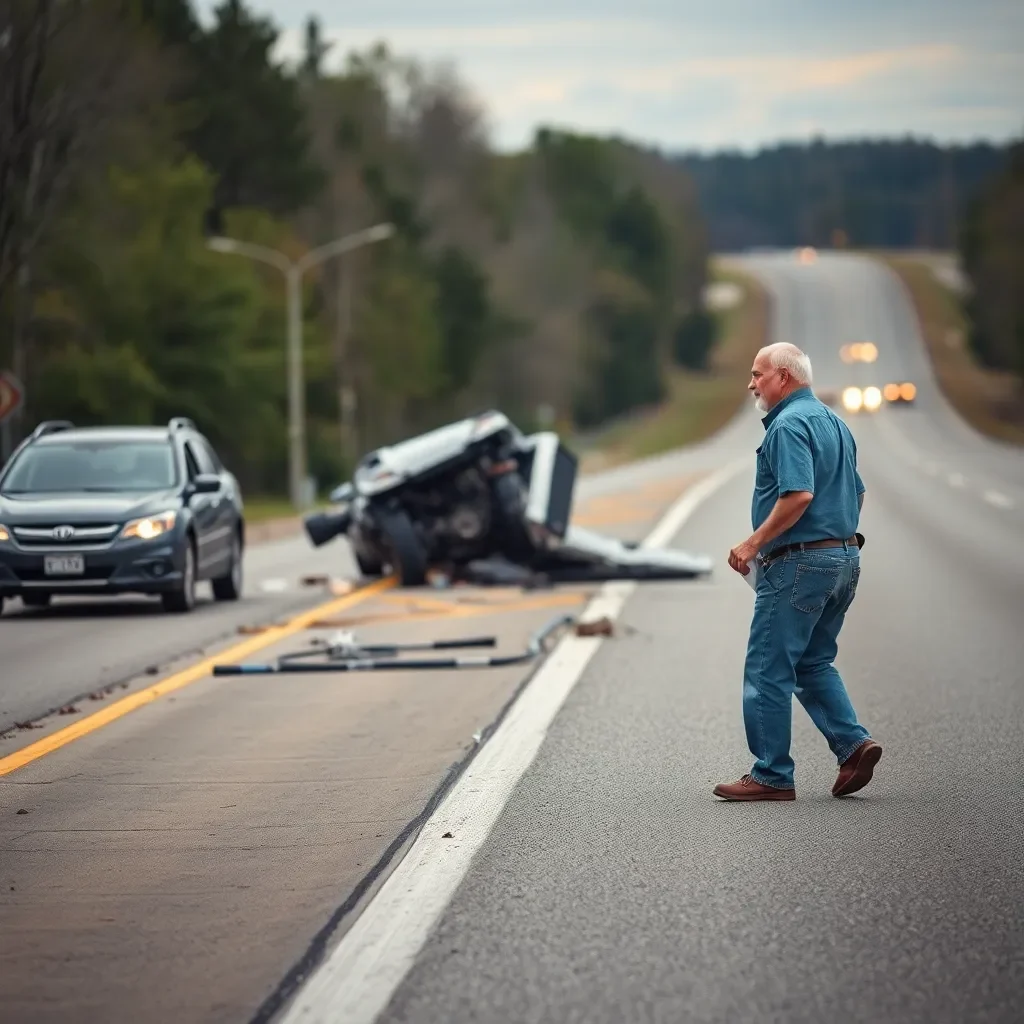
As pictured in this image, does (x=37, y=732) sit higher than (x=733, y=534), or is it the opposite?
(x=37, y=732)

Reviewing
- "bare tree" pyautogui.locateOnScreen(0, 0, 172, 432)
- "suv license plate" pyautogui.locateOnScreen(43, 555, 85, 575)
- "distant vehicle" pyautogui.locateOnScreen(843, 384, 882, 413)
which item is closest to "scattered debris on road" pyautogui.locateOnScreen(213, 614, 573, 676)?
"suv license plate" pyautogui.locateOnScreen(43, 555, 85, 575)

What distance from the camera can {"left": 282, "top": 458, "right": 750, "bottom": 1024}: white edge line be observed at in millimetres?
5785

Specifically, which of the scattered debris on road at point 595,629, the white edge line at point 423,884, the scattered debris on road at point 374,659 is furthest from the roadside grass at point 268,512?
the white edge line at point 423,884

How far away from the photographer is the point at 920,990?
19.0ft

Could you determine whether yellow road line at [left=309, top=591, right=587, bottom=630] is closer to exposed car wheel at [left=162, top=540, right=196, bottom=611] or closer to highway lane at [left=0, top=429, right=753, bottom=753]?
highway lane at [left=0, top=429, right=753, bottom=753]

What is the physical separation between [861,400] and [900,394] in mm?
1989

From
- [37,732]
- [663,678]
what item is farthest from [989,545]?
[37,732]

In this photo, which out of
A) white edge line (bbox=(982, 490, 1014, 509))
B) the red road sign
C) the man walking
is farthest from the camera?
white edge line (bbox=(982, 490, 1014, 509))

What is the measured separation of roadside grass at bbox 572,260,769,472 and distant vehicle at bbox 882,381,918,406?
8214mm

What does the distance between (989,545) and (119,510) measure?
12745 mm

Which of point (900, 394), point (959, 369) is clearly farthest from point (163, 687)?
point (959, 369)

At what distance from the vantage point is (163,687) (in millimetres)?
13195

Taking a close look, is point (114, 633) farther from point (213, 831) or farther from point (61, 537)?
point (213, 831)

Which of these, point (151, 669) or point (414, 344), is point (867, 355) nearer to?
point (414, 344)
